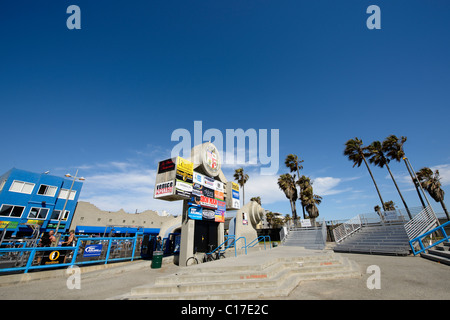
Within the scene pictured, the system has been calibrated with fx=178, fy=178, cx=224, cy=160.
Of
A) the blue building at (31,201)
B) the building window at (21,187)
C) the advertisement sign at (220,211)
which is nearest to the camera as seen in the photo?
the advertisement sign at (220,211)

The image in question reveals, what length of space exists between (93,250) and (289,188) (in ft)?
103

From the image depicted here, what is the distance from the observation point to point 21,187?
2564 centimetres

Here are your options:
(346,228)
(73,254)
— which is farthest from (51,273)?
(346,228)

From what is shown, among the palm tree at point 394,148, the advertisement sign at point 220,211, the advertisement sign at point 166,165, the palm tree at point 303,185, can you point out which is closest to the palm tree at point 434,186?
the palm tree at point 394,148

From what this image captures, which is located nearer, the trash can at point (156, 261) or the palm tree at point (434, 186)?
the trash can at point (156, 261)

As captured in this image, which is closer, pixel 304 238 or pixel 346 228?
pixel 346 228

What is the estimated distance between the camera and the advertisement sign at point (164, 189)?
11.8 metres

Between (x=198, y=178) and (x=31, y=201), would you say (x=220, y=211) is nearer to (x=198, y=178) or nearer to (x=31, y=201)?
(x=198, y=178)

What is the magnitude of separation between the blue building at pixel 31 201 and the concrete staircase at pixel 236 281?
82.3 ft

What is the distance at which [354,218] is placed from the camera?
70.6ft

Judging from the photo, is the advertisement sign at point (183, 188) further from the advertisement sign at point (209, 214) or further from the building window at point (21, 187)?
the building window at point (21, 187)
